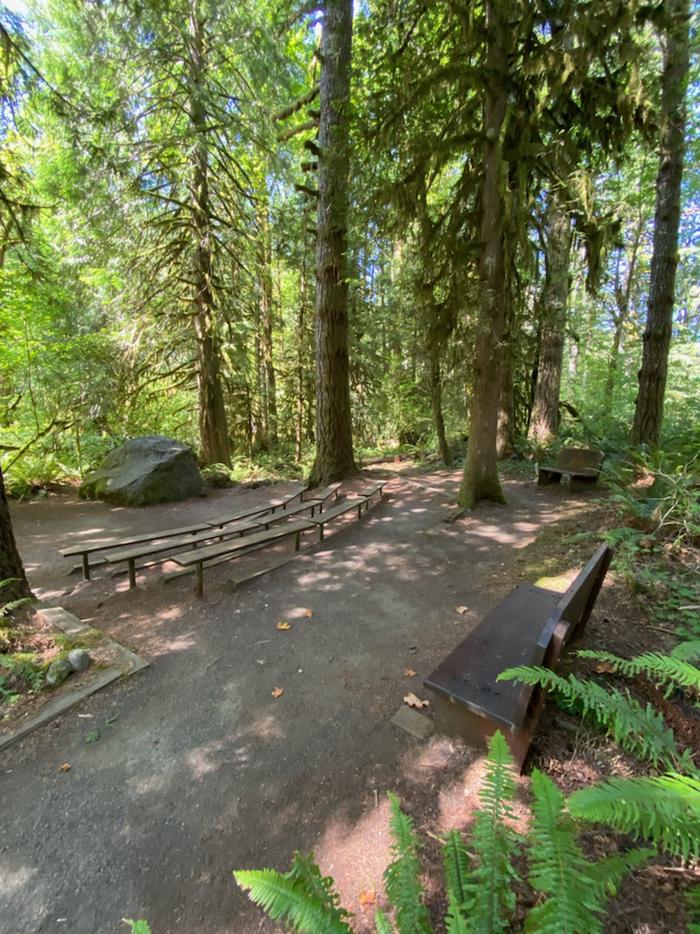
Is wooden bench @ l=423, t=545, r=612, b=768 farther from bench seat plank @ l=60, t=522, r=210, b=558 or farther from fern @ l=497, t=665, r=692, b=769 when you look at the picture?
bench seat plank @ l=60, t=522, r=210, b=558

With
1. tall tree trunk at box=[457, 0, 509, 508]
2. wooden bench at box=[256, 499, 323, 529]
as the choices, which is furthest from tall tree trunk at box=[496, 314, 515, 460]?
wooden bench at box=[256, 499, 323, 529]

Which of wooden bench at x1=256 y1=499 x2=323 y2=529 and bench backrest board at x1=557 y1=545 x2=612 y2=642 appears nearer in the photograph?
bench backrest board at x1=557 y1=545 x2=612 y2=642

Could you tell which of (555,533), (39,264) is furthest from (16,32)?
(555,533)

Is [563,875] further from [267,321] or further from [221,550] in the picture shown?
[267,321]

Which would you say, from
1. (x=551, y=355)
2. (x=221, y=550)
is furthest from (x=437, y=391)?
(x=221, y=550)

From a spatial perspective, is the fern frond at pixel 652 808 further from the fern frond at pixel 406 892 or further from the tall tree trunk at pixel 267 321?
the tall tree trunk at pixel 267 321

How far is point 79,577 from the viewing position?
502 centimetres

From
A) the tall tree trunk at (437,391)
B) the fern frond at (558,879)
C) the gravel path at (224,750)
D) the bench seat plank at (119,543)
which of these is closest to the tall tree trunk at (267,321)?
the tall tree trunk at (437,391)

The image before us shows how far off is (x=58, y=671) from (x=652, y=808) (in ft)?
11.8

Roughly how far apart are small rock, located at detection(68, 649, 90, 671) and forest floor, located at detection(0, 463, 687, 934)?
0.30 metres

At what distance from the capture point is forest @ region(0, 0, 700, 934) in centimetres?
179

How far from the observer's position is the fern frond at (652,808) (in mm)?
1240

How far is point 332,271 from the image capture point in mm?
8289

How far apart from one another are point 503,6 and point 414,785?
827cm
